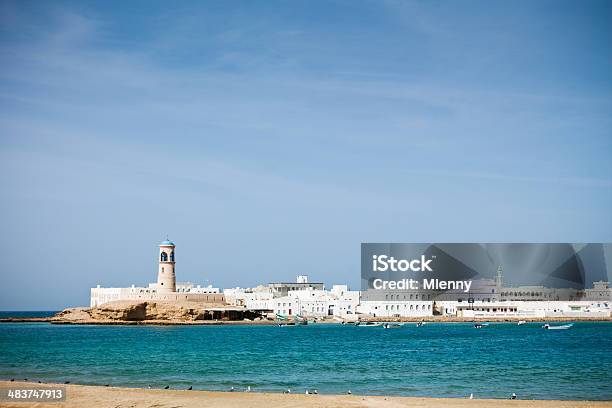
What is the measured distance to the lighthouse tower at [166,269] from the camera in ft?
322

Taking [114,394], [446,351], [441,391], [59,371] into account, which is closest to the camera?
[114,394]

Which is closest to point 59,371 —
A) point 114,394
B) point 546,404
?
point 114,394

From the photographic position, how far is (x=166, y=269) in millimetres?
99500

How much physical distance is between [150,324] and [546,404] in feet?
258

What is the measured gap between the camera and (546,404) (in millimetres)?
23156

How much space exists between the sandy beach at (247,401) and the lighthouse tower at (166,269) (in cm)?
7251

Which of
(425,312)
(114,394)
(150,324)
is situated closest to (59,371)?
(114,394)

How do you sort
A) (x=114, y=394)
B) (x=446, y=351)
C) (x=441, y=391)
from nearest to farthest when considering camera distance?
(x=114, y=394) < (x=441, y=391) < (x=446, y=351)

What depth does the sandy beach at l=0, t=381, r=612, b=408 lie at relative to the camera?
2286cm

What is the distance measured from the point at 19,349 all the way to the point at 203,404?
31.9 metres

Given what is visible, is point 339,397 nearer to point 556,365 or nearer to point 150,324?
point 556,365

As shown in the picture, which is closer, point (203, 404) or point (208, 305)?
point (203, 404)

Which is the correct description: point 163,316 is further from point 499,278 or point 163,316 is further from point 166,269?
point 499,278

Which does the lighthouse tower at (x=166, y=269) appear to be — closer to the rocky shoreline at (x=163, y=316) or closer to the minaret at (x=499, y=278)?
the rocky shoreline at (x=163, y=316)
